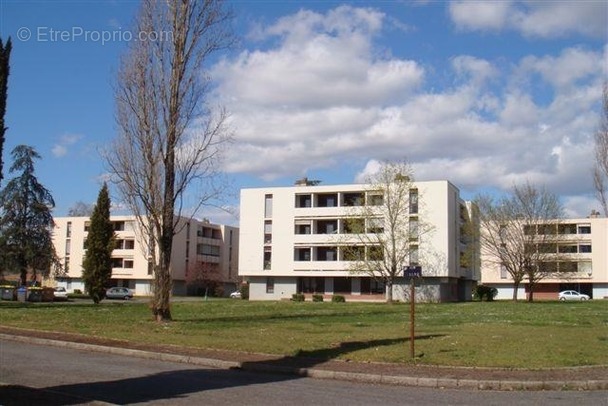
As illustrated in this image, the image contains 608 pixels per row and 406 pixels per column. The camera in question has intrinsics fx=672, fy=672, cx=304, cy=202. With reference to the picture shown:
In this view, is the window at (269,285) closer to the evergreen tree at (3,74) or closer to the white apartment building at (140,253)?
the white apartment building at (140,253)

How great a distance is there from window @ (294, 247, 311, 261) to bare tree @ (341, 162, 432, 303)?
29.1 ft

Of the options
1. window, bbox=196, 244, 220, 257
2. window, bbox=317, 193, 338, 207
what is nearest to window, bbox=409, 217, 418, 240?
window, bbox=317, 193, 338, 207

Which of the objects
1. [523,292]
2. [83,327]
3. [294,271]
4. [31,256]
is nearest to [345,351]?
[83,327]

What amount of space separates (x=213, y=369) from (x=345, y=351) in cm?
351

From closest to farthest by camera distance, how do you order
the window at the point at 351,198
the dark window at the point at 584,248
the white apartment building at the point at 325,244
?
the white apartment building at the point at 325,244 < the window at the point at 351,198 < the dark window at the point at 584,248

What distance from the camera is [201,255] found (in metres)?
103

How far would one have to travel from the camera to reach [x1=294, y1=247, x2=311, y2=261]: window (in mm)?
77938

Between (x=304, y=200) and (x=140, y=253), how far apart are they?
86.2ft

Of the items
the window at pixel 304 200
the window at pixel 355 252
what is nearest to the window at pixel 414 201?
the window at pixel 355 252

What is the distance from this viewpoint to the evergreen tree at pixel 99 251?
181 ft

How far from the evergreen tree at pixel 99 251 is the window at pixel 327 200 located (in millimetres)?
28976

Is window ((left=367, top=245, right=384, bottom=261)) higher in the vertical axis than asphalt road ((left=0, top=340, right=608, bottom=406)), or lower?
higher

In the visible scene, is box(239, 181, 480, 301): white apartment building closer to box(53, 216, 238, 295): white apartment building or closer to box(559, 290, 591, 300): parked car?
box(559, 290, 591, 300): parked car

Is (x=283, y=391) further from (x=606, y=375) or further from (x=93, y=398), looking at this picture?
(x=606, y=375)
